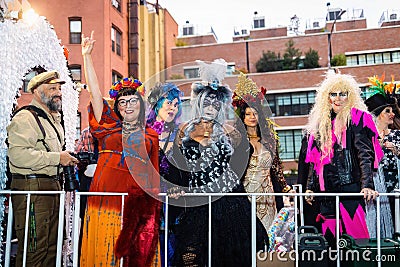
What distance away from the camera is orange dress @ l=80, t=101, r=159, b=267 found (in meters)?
2.78

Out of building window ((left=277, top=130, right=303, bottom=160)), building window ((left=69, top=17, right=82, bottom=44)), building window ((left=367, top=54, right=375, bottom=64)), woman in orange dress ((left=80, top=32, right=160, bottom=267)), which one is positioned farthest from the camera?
building window ((left=367, top=54, right=375, bottom=64))

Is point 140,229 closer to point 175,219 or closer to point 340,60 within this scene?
point 175,219

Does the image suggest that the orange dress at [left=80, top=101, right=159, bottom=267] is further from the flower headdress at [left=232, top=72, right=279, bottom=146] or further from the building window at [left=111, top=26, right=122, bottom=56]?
the building window at [left=111, top=26, right=122, bottom=56]

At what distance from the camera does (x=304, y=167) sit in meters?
3.56

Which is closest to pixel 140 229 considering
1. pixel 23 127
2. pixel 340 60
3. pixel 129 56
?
pixel 23 127

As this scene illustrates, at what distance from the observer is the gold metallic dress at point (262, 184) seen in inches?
129

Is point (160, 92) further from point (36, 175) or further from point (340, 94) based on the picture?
point (340, 94)

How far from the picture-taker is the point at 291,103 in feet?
67.6

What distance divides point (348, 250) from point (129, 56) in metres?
7.22

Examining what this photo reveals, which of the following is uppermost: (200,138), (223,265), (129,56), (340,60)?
(340,60)

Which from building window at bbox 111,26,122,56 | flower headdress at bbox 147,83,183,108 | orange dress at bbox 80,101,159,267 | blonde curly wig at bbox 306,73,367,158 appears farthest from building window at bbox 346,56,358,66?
orange dress at bbox 80,101,159,267

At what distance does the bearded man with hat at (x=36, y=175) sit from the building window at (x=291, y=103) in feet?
58.7

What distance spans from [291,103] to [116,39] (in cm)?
1288

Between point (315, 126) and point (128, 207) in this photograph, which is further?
point (315, 126)
